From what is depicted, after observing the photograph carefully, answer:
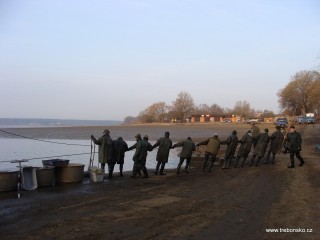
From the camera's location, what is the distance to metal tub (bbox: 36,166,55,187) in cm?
1423

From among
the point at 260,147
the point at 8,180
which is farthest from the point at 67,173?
the point at 260,147

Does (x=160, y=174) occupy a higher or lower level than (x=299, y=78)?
lower

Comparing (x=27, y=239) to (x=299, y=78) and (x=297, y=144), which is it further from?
(x=299, y=78)

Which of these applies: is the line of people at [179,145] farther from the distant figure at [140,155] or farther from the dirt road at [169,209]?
the dirt road at [169,209]

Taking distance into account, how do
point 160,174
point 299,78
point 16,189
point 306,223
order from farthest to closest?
point 299,78 < point 160,174 < point 16,189 < point 306,223

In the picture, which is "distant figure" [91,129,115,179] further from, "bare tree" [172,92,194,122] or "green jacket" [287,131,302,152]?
"bare tree" [172,92,194,122]

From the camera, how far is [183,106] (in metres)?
144

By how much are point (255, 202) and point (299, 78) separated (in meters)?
98.4

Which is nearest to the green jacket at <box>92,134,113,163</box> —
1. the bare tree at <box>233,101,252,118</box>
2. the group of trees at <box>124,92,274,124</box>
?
the group of trees at <box>124,92,274,124</box>

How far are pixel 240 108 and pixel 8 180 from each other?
161 meters

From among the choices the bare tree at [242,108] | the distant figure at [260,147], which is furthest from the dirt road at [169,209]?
the bare tree at [242,108]

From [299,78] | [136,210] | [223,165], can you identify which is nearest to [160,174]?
[223,165]

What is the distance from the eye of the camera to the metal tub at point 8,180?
13.1m

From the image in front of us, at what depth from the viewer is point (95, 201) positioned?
11461 millimetres
